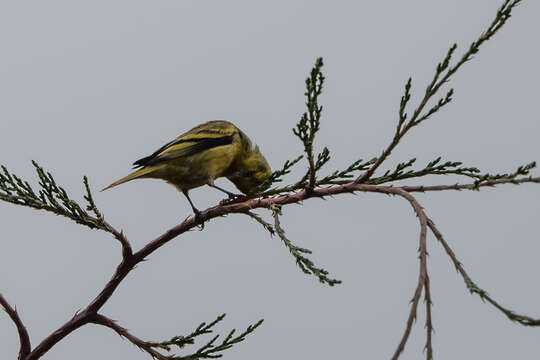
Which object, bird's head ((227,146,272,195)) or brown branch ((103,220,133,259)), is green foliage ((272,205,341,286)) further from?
bird's head ((227,146,272,195))

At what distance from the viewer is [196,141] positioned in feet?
25.5

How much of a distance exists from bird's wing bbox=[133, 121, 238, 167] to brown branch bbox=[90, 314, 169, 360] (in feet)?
8.78

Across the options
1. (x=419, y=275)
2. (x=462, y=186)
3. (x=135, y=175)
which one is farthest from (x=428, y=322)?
(x=135, y=175)

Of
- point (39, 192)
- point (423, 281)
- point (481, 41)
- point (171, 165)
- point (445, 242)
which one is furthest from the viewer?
point (171, 165)

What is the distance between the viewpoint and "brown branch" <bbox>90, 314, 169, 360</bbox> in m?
4.39

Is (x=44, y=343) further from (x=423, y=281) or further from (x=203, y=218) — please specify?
(x=423, y=281)

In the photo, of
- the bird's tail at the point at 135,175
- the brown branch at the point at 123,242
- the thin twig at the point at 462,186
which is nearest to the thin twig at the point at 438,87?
the thin twig at the point at 462,186

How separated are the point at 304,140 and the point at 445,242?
1076 millimetres

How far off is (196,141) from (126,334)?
3.63 meters

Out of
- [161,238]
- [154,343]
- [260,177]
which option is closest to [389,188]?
[161,238]

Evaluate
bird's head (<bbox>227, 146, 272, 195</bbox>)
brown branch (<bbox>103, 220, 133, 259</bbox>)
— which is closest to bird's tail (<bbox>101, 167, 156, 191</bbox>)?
bird's head (<bbox>227, 146, 272, 195</bbox>)

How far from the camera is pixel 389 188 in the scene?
10.8 feet

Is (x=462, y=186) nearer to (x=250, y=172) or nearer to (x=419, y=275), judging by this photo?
(x=419, y=275)

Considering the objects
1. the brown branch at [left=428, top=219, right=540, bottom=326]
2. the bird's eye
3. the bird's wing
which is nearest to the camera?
the brown branch at [left=428, top=219, right=540, bottom=326]
